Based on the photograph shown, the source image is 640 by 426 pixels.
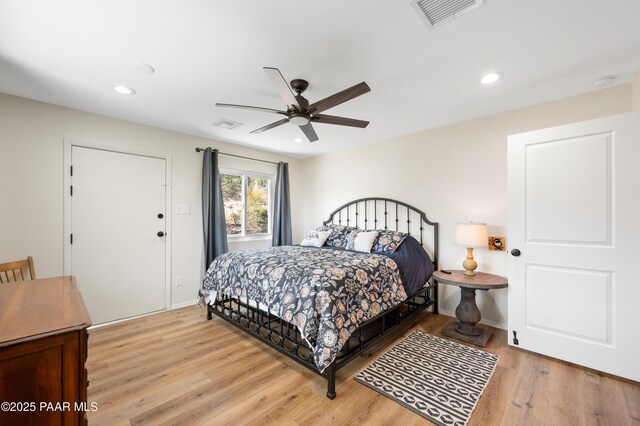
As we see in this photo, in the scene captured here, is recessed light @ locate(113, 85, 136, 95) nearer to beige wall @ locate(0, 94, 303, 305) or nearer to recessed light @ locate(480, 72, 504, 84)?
beige wall @ locate(0, 94, 303, 305)

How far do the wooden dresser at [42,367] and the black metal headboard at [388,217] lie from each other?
3.46 meters

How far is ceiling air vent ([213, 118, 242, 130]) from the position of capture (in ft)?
10.6

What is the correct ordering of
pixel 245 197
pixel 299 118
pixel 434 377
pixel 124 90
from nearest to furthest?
1. pixel 434 377
2. pixel 299 118
3. pixel 124 90
4. pixel 245 197

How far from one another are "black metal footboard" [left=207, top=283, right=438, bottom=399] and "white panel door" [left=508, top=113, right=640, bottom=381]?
1.00m

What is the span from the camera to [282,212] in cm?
479

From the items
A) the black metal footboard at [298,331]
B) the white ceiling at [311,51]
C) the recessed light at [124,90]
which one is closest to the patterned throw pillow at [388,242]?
the black metal footboard at [298,331]

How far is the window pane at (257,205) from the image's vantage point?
462 cm

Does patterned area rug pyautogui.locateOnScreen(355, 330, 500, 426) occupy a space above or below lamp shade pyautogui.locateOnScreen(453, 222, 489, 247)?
below

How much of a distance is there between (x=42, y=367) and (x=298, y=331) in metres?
2.06

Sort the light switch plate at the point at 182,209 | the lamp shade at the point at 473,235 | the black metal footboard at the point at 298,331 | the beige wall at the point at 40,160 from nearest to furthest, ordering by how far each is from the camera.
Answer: the black metal footboard at the point at 298,331
the beige wall at the point at 40,160
the lamp shade at the point at 473,235
the light switch plate at the point at 182,209

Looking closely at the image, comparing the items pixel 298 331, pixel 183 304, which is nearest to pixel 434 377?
pixel 298 331

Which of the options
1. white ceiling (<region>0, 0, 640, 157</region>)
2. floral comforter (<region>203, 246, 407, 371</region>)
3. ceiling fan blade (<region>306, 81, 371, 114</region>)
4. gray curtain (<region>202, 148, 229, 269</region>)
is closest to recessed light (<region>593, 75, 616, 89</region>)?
white ceiling (<region>0, 0, 640, 157</region>)

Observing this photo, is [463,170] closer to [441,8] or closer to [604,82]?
[604,82]

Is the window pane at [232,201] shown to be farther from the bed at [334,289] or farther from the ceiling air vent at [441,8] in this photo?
the ceiling air vent at [441,8]
